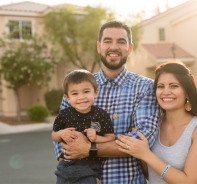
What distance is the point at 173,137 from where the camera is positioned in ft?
9.87

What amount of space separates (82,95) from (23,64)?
63.1 feet

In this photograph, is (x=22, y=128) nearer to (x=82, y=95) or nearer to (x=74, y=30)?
(x=74, y=30)

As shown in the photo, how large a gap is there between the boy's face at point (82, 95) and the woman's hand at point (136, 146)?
43cm

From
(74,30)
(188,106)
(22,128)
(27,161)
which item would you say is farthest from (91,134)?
(74,30)

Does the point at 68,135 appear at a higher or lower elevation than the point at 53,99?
higher

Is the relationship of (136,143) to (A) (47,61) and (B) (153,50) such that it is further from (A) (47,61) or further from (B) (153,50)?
(B) (153,50)

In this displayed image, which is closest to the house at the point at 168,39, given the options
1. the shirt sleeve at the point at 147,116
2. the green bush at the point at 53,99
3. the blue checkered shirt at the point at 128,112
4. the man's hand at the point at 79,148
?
the green bush at the point at 53,99

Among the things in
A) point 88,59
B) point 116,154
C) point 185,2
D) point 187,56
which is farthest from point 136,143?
point 185,2

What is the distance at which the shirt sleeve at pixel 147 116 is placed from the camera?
117 inches

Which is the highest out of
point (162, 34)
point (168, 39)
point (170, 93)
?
point (162, 34)

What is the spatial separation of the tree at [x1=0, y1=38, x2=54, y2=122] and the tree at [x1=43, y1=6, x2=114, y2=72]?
11.3 feet

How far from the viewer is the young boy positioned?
305cm

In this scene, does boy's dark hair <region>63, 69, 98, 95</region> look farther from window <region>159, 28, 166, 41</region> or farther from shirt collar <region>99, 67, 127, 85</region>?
window <region>159, 28, 166, 41</region>

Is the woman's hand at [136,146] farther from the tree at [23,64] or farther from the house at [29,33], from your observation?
the house at [29,33]
